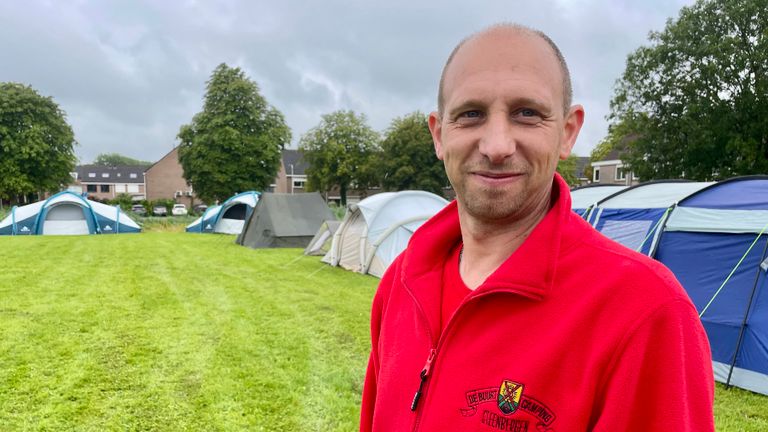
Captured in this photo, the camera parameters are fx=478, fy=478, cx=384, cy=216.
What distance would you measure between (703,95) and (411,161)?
2369cm

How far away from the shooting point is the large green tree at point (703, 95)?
2297cm

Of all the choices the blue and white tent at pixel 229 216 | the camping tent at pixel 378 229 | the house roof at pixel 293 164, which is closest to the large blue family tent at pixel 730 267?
the camping tent at pixel 378 229

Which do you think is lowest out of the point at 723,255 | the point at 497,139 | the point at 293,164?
the point at 723,255

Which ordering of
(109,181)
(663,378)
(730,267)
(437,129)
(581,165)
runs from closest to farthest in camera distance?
(663,378) → (437,129) → (730,267) → (581,165) → (109,181)

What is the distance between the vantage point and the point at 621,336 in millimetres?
987

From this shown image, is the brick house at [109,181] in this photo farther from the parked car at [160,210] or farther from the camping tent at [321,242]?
the camping tent at [321,242]

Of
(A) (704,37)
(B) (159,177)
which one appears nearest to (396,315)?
(A) (704,37)

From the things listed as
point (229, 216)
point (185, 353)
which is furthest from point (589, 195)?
point (229, 216)

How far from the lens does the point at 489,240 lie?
4.55ft

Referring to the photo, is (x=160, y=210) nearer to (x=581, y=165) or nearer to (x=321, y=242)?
(x=321, y=242)

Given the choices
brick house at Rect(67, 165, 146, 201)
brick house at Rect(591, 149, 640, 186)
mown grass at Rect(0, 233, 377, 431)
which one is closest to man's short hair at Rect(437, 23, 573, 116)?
mown grass at Rect(0, 233, 377, 431)

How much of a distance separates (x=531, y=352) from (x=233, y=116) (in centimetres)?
3766

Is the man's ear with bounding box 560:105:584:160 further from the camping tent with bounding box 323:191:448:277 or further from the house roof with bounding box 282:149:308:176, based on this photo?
the house roof with bounding box 282:149:308:176

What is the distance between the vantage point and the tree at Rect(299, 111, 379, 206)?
50.6m
